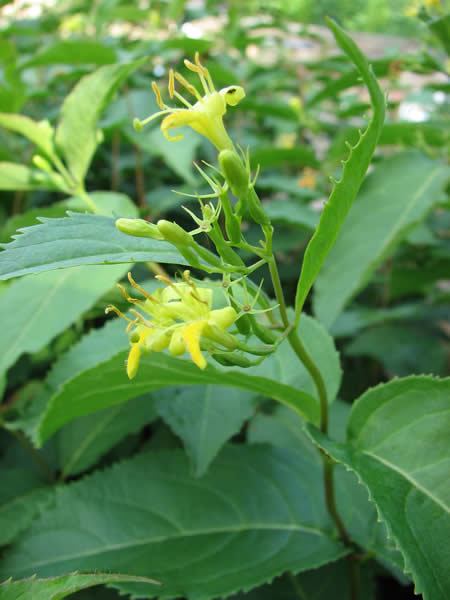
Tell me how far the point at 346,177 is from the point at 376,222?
51cm

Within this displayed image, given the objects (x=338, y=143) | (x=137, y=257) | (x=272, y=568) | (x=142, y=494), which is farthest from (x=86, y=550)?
(x=338, y=143)

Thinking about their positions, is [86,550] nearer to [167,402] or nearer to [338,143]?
[167,402]

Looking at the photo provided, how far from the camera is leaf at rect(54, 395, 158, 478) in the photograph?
81 cm

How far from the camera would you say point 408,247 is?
130 cm

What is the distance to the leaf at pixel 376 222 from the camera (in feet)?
2.68

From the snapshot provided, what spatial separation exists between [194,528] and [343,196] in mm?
405

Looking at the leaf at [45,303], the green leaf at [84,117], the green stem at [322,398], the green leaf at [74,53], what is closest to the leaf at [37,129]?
the green leaf at [84,117]

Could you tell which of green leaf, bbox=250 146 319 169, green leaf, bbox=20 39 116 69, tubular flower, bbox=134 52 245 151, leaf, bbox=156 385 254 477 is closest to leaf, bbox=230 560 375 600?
leaf, bbox=156 385 254 477

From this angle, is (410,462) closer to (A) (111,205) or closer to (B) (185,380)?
(B) (185,380)

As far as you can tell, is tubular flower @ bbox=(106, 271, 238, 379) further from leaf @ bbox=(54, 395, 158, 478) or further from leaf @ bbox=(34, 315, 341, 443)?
leaf @ bbox=(54, 395, 158, 478)

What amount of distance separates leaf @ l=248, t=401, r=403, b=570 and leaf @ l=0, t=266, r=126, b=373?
0.27m

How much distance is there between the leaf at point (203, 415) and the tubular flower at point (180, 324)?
9.2 inches

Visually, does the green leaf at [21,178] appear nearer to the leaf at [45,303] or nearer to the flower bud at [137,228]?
the leaf at [45,303]

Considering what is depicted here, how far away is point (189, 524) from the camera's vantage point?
0.66m
